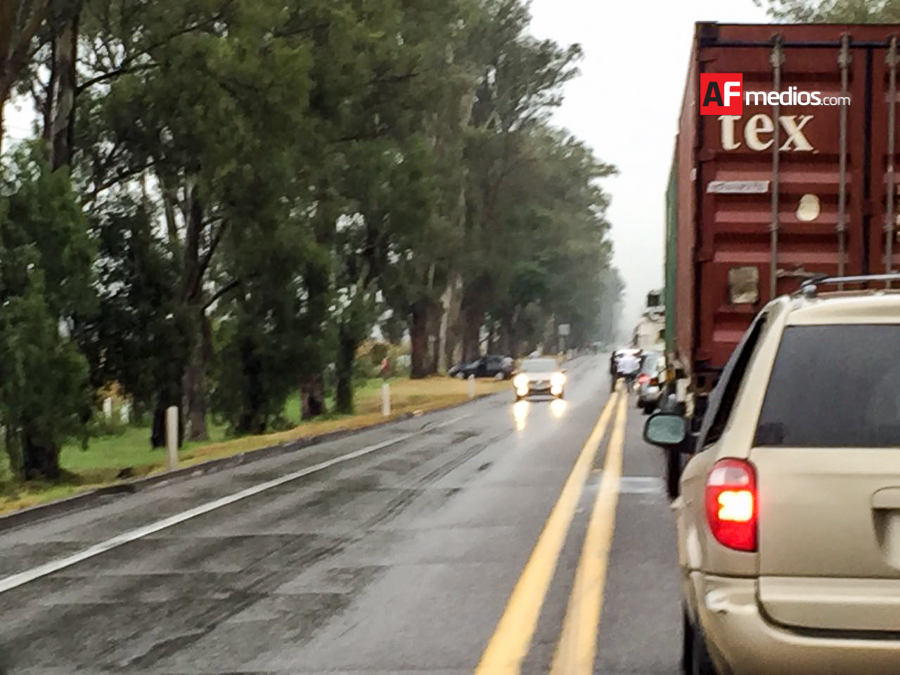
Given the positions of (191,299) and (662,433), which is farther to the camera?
(191,299)

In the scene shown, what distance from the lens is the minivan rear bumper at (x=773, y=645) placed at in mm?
4734

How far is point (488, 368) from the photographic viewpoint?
2995 inches

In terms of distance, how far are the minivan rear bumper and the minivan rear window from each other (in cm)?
52

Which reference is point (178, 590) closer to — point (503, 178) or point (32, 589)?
point (32, 589)

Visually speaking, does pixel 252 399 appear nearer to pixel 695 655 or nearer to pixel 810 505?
pixel 695 655

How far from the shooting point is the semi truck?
11188 mm

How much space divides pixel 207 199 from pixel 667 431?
23.2 metres

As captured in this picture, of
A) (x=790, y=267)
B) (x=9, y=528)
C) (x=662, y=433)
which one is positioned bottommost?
(x=9, y=528)

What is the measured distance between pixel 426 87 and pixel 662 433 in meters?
33.8

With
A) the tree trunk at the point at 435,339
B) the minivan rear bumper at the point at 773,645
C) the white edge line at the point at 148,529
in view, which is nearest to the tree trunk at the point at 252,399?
the white edge line at the point at 148,529

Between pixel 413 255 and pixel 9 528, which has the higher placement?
pixel 413 255

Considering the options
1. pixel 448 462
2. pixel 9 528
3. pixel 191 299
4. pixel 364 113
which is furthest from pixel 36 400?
pixel 364 113

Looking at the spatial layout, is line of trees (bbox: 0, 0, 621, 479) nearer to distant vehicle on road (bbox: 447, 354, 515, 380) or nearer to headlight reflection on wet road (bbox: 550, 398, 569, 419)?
headlight reflection on wet road (bbox: 550, 398, 569, 419)

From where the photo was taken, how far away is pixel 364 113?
39.2 metres
